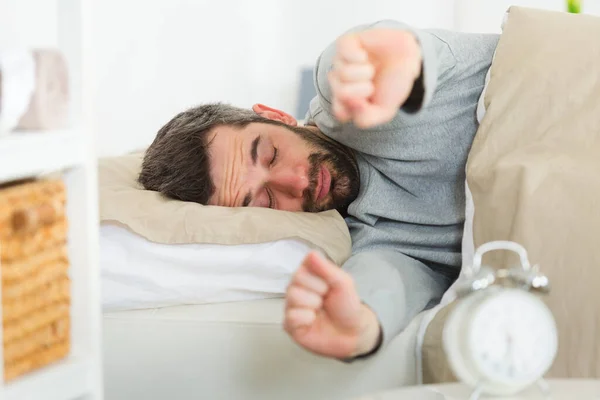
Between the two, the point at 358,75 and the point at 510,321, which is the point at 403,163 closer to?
the point at 358,75

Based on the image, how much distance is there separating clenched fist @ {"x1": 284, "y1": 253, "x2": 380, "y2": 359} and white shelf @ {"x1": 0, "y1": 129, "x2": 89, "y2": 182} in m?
0.27

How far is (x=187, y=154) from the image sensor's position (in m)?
1.58

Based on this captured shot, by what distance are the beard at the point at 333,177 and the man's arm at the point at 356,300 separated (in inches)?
6.9

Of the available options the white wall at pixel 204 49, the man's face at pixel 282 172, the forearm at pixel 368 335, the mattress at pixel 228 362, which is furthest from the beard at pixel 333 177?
the white wall at pixel 204 49

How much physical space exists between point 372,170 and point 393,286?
1.11 ft

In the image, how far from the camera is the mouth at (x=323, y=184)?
1512mm

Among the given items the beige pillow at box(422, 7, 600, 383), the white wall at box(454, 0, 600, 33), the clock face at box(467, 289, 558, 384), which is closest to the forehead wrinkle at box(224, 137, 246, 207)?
the beige pillow at box(422, 7, 600, 383)

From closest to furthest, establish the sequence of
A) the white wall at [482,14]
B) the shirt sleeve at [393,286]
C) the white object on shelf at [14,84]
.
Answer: the white object on shelf at [14,84]
the shirt sleeve at [393,286]
the white wall at [482,14]

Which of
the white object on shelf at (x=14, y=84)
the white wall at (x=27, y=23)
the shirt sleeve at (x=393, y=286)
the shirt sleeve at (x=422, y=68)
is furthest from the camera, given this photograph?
the white wall at (x=27, y=23)

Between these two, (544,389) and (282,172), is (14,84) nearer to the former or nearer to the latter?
(544,389)

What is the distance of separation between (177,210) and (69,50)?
0.56 meters

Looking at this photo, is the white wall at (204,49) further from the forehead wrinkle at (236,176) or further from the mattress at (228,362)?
the mattress at (228,362)

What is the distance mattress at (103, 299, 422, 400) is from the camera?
48.0 inches

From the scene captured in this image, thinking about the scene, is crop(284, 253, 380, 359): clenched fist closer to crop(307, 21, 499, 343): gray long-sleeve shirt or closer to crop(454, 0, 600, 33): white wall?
crop(307, 21, 499, 343): gray long-sleeve shirt
